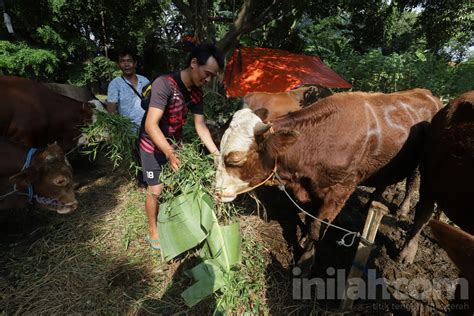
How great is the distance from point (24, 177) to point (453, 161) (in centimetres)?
438

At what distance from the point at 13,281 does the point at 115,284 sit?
1.08m

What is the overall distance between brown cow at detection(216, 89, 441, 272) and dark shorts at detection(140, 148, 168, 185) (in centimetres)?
64

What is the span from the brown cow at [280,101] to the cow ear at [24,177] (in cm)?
345

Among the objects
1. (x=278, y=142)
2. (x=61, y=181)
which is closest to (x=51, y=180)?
(x=61, y=181)

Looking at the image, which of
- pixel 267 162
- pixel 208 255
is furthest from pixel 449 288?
pixel 208 255

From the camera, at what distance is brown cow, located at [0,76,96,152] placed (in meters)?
3.84

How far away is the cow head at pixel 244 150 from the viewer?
2605 millimetres

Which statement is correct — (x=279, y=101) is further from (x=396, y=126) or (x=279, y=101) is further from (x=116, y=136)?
(x=116, y=136)

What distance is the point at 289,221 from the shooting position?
3811 mm

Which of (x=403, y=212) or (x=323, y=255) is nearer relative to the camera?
(x=323, y=255)

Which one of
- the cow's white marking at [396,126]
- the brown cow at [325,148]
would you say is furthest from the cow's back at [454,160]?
the brown cow at [325,148]

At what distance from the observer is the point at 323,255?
10.6 ft

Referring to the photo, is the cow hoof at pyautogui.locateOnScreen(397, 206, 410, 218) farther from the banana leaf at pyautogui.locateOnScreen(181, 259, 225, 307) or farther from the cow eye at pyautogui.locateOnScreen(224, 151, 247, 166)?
the banana leaf at pyautogui.locateOnScreen(181, 259, 225, 307)

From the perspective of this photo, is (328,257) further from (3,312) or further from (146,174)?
(3,312)
